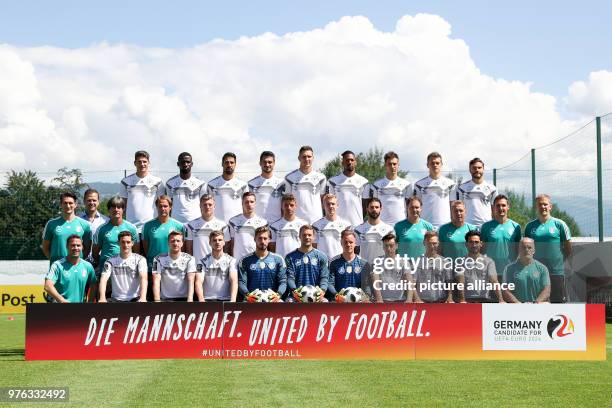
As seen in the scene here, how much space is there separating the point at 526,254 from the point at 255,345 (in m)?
3.71

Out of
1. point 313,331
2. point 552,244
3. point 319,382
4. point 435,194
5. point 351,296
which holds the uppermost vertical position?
point 435,194

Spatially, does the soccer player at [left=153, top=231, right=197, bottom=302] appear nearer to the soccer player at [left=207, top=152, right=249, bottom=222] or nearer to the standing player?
the standing player

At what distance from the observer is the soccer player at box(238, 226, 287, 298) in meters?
10.6

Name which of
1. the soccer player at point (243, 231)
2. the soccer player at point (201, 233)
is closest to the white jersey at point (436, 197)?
the soccer player at point (243, 231)

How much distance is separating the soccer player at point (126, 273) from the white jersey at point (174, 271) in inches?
8.5

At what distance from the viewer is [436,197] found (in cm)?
1226

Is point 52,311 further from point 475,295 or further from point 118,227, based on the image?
point 475,295

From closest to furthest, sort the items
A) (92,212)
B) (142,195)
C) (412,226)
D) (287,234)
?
(412,226)
(287,234)
(92,212)
(142,195)

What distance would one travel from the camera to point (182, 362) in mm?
9820

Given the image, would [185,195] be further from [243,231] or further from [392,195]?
[392,195]

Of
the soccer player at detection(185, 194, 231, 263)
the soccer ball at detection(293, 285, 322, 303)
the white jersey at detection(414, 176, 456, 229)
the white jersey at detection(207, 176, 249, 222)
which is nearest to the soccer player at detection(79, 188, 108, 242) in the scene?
the soccer player at detection(185, 194, 231, 263)

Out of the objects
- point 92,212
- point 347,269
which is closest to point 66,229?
point 92,212

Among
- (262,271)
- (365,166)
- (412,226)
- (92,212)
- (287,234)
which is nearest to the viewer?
(262,271)

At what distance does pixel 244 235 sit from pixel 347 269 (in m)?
1.75
